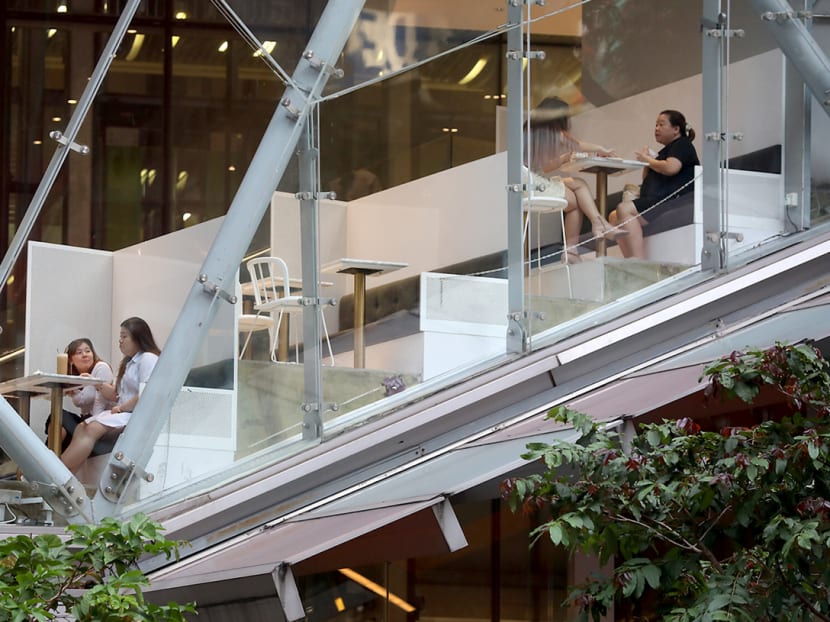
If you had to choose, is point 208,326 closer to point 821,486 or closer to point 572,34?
point 572,34

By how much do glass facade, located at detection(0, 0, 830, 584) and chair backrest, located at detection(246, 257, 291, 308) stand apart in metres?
0.02

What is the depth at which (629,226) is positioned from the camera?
22.7 feet

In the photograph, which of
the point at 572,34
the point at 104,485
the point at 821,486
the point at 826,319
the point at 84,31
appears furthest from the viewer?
the point at 84,31

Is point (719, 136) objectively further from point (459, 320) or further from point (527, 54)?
point (459, 320)

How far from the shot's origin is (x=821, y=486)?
4531 millimetres

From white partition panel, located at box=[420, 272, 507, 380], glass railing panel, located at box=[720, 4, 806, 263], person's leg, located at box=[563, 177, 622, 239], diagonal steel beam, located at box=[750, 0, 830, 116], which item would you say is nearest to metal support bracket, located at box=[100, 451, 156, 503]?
white partition panel, located at box=[420, 272, 507, 380]

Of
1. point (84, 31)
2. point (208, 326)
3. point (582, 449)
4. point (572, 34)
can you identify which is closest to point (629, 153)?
point (572, 34)

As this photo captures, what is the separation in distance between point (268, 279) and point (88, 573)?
61.4 inches

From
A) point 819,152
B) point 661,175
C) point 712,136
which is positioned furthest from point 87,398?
point 819,152

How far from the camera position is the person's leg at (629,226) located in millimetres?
6898

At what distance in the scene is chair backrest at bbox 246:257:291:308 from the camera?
21.4ft

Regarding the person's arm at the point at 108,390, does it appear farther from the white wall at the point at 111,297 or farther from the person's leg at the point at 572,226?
the person's leg at the point at 572,226

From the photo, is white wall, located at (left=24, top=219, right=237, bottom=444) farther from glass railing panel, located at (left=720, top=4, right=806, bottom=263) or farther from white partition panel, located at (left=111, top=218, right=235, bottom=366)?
glass railing panel, located at (left=720, top=4, right=806, bottom=263)

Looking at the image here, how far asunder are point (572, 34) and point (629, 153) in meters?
0.59
